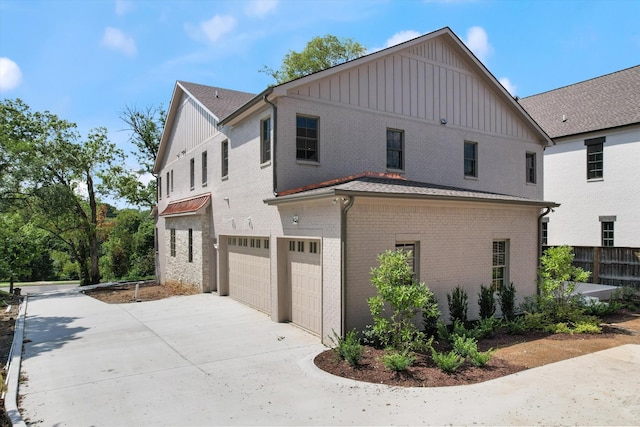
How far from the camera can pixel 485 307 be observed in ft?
36.4

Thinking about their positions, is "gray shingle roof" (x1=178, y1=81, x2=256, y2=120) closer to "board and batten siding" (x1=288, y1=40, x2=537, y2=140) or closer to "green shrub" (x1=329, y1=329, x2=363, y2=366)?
"board and batten siding" (x1=288, y1=40, x2=537, y2=140)

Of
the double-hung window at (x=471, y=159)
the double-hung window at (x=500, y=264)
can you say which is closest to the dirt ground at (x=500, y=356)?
the double-hung window at (x=500, y=264)

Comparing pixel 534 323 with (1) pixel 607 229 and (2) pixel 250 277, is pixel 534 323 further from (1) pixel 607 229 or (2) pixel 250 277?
(1) pixel 607 229

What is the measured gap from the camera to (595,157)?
21.7m

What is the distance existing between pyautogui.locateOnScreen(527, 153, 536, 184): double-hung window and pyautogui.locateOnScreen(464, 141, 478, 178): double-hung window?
3680 millimetres

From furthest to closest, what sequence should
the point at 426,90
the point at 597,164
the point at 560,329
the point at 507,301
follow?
1. the point at 597,164
2. the point at 426,90
3. the point at 507,301
4. the point at 560,329

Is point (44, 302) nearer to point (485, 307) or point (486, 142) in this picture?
point (485, 307)

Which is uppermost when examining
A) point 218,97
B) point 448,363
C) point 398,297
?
point 218,97

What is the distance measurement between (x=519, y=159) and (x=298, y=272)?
1203 cm

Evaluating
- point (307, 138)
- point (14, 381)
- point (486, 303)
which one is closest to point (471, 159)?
point (486, 303)

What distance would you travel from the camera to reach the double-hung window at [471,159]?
54.4ft

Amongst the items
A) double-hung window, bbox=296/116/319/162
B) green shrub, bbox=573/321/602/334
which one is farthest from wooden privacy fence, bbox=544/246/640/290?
double-hung window, bbox=296/116/319/162

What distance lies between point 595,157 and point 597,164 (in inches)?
15.1

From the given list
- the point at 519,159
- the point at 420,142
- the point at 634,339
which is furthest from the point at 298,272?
the point at 519,159
